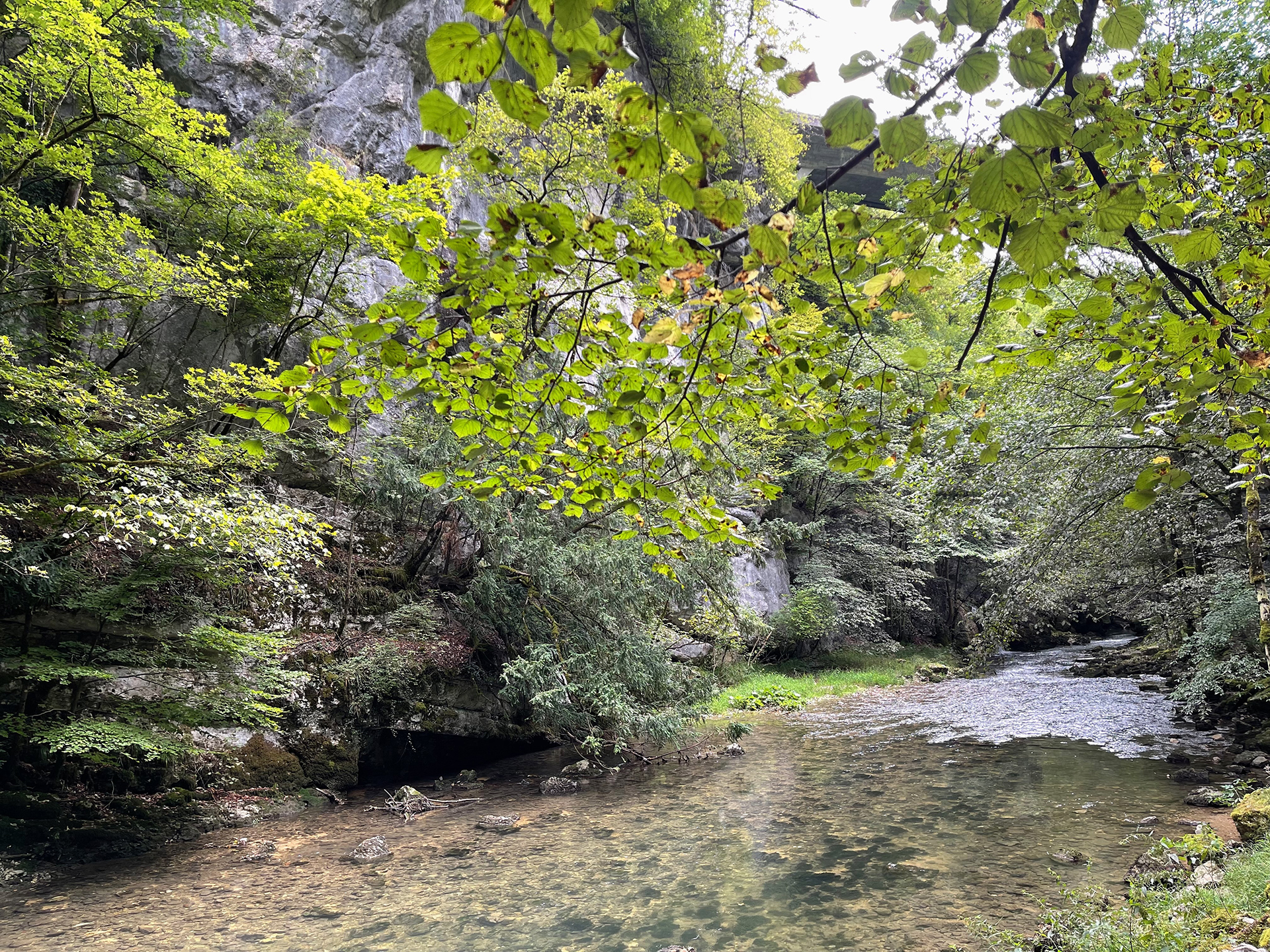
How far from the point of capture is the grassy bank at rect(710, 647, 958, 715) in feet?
51.8

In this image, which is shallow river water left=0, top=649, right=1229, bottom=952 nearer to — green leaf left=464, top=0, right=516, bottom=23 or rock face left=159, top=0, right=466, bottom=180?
green leaf left=464, top=0, right=516, bottom=23

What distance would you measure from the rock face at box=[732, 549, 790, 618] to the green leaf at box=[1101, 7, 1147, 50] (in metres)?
15.6

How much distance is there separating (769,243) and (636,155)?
35cm

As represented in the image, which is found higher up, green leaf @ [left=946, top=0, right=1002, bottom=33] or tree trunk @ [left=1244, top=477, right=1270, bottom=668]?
green leaf @ [left=946, top=0, right=1002, bottom=33]

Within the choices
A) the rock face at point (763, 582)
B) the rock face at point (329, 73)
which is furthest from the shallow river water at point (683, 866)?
the rock face at point (329, 73)

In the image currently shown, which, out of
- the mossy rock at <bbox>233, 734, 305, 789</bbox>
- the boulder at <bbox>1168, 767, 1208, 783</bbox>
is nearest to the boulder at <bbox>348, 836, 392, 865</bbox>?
the mossy rock at <bbox>233, 734, 305, 789</bbox>

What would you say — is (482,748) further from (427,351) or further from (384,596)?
(427,351)

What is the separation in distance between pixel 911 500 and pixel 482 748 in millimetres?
7629

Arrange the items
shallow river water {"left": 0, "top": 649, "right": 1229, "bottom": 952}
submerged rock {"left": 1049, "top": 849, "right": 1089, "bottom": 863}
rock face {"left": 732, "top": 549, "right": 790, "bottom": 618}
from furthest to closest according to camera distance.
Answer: rock face {"left": 732, "top": 549, "right": 790, "bottom": 618}, submerged rock {"left": 1049, "top": 849, "right": 1089, "bottom": 863}, shallow river water {"left": 0, "top": 649, "right": 1229, "bottom": 952}

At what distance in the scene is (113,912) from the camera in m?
5.09

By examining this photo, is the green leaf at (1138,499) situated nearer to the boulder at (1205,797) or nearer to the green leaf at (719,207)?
the green leaf at (719,207)

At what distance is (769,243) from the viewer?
4.82ft

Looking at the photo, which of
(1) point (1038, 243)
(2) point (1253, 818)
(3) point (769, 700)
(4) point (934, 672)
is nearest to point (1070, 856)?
(2) point (1253, 818)

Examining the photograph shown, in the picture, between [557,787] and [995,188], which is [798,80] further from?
[557,787]
